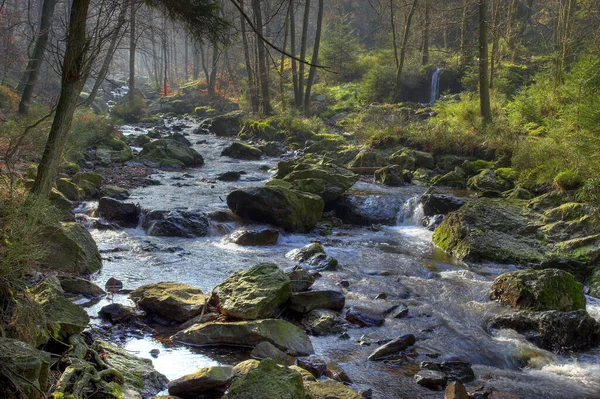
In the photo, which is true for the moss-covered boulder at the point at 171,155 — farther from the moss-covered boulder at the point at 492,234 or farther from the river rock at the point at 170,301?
the river rock at the point at 170,301

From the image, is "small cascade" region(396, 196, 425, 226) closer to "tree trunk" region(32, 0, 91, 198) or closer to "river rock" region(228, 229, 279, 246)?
"river rock" region(228, 229, 279, 246)

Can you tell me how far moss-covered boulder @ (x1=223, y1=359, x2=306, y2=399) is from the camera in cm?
414

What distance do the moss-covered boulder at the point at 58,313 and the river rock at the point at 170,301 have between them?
168cm

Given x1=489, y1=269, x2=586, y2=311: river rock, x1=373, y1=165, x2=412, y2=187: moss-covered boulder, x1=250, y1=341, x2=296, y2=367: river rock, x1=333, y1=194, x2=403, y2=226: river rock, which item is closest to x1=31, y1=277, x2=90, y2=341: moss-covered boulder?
x1=250, y1=341, x2=296, y2=367: river rock

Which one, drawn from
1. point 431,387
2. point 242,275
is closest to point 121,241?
point 242,275

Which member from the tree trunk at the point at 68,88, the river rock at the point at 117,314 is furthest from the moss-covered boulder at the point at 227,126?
the tree trunk at the point at 68,88

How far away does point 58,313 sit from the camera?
16.2 feet

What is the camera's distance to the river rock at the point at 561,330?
258 inches

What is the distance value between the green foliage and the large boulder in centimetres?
560

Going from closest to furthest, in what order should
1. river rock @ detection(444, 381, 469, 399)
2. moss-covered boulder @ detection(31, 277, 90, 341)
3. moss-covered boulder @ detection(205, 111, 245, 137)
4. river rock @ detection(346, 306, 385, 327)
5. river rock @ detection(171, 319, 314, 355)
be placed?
moss-covered boulder @ detection(31, 277, 90, 341) < river rock @ detection(444, 381, 469, 399) < river rock @ detection(171, 319, 314, 355) < river rock @ detection(346, 306, 385, 327) < moss-covered boulder @ detection(205, 111, 245, 137)

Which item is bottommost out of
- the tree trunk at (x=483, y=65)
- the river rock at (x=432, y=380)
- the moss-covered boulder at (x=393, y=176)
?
the river rock at (x=432, y=380)

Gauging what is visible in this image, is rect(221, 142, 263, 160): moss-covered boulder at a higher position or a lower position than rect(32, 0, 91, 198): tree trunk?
lower

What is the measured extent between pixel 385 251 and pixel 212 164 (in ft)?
36.8

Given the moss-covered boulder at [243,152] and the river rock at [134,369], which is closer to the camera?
the river rock at [134,369]
